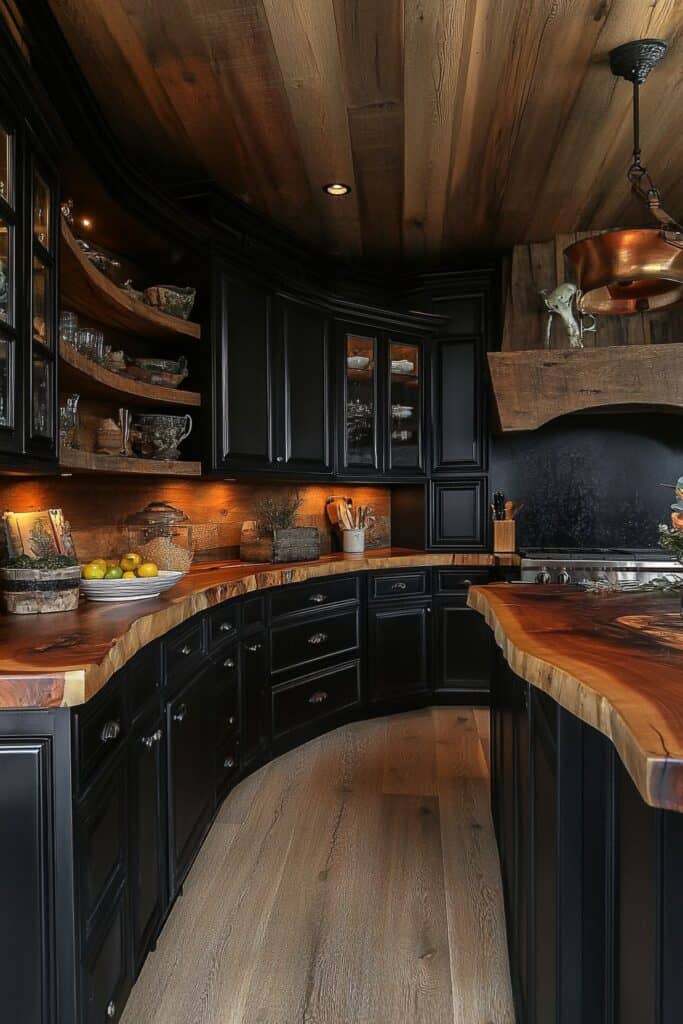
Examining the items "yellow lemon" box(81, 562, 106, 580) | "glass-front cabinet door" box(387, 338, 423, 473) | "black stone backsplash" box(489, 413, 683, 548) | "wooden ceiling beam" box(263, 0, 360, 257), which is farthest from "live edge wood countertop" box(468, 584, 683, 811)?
"black stone backsplash" box(489, 413, 683, 548)

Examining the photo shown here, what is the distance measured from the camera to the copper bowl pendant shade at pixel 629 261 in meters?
2.09

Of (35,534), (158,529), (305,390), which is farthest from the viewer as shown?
(305,390)

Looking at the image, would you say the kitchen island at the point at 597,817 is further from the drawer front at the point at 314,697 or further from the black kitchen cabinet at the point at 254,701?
the drawer front at the point at 314,697

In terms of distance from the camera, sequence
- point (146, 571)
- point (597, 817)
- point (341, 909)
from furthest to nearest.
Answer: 1. point (146, 571)
2. point (341, 909)
3. point (597, 817)

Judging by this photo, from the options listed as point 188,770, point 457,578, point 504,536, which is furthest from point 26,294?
point 504,536

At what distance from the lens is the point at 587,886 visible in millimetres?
1217

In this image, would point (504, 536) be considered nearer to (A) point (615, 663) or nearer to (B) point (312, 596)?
(B) point (312, 596)

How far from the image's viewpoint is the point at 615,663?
1273 mm

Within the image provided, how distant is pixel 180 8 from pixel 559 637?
86.0 inches

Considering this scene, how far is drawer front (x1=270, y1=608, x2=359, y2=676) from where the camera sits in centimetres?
330

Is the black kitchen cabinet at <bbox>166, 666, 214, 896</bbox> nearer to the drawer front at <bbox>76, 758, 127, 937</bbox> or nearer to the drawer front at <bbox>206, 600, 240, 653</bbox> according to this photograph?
the drawer front at <bbox>206, 600, 240, 653</bbox>

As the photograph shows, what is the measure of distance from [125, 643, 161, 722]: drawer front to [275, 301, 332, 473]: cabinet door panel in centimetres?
189

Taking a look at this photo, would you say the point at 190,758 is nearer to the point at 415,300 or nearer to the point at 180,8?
the point at 180,8

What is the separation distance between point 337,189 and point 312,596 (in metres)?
1.99
